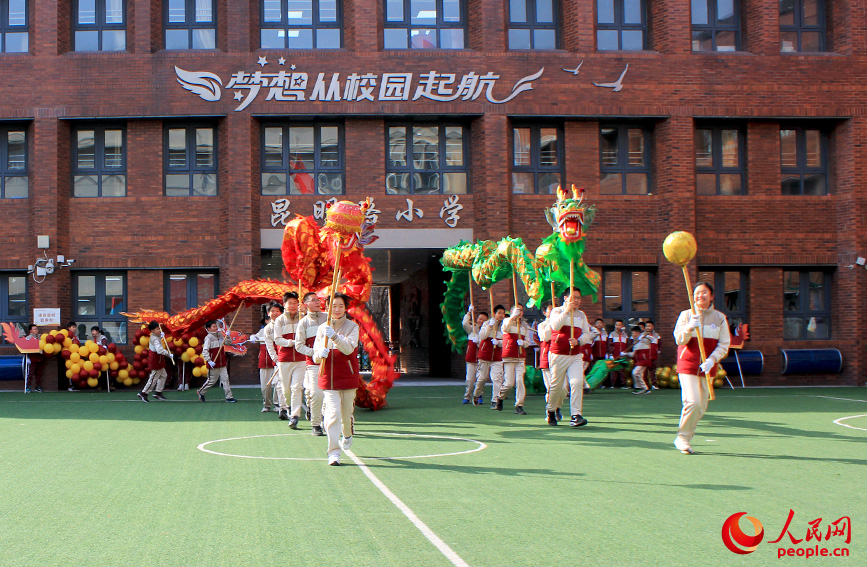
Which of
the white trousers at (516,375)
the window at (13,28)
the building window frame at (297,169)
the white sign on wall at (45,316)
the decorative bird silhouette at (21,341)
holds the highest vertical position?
the window at (13,28)

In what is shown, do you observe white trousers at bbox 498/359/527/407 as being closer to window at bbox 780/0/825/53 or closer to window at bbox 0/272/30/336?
window at bbox 0/272/30/336

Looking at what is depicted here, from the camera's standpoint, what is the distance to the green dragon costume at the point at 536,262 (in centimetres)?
1403

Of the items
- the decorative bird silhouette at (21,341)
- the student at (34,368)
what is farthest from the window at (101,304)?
the decorative bird silhouette at (21,341)

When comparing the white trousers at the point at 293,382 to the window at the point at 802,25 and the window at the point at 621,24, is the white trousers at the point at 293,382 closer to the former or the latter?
the window at the point at 621,24

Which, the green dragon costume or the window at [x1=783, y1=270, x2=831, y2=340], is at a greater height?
the green dragon costume

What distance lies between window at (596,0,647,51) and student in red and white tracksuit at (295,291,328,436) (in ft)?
55.3

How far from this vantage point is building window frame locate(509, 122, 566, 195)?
25141 mm

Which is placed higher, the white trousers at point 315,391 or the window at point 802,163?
the window at point 802,163

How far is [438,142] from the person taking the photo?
2528 cm

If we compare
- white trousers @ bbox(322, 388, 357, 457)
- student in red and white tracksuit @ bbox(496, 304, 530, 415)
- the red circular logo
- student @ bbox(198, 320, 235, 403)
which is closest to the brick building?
student @ bbox(198, 320, 235, 403)

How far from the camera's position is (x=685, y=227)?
81.1ft

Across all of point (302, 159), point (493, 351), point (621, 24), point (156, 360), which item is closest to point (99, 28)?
point (302, 159)

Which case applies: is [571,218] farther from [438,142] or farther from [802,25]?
[802,25]

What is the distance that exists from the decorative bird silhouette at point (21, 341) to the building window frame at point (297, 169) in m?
7.16
